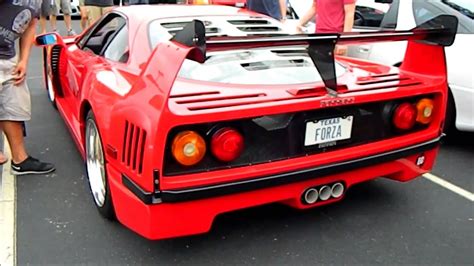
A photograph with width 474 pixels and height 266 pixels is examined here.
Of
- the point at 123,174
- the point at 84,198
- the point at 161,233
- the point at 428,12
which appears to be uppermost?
the point at 428,12

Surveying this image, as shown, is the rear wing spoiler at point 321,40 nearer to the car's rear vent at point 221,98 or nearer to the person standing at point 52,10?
the car's rear vent at point 221,98

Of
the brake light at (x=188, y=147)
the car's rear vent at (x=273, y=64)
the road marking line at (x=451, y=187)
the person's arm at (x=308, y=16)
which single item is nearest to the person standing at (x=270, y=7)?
the person's arm at (x=308, y=16)

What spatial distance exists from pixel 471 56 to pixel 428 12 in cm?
78

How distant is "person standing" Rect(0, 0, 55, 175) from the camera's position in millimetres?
3385

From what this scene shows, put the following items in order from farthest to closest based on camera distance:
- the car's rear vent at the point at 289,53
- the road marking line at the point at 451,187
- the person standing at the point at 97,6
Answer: the person standing at the point at 97,6 < the road marking line at the point at 451,187 < the car's rear vent at the point at 289,53

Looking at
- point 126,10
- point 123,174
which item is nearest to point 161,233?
point 123,174

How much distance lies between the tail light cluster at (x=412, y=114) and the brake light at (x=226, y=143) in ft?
3.27

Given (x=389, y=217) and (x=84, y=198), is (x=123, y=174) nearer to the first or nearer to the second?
(x=84, y=198)

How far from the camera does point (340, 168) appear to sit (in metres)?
2.54

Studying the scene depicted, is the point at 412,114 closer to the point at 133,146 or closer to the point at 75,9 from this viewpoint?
the point at 133,146

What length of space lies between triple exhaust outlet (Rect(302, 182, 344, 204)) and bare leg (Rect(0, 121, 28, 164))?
7.53 feet

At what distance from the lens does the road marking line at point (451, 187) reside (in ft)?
10.9

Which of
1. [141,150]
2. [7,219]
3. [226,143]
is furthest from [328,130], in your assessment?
[7,219]

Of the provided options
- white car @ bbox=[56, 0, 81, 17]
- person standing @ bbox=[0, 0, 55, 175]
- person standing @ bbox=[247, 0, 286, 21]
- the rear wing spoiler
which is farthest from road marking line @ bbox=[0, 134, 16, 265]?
white car @ bbox=[56, 0, 81, 17]
